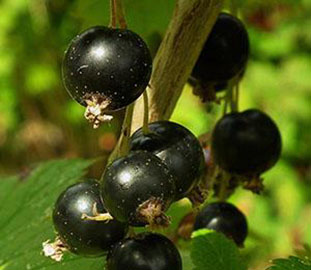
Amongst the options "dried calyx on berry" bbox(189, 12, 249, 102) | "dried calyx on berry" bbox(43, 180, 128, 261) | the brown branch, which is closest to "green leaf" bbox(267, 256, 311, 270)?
"dried calyx on berry" bbox(43, 180, 128, 261)

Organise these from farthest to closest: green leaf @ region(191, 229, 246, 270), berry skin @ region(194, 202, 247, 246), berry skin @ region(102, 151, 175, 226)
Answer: berry skin @ region(194, 202, 247, 246) → green leaf @ region(191, 229, 246, 270) → berry skin @ region(102, 151, 175, 226)

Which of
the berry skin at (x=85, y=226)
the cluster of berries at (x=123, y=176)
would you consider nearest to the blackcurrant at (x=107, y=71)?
the cluster of berries at (x=123, y=176)

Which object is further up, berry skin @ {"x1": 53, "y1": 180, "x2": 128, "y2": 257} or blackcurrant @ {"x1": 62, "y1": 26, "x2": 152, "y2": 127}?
blackcurrant @ {"x1": 62, "y1": 26, "x2": 152, "y2": 127}

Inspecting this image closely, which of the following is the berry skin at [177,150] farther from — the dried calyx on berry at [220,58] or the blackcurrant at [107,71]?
the dried calyx on berry at [220,58]

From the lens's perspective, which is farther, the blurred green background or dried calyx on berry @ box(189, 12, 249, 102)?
the blurred green background

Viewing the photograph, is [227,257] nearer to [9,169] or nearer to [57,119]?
[57,119]

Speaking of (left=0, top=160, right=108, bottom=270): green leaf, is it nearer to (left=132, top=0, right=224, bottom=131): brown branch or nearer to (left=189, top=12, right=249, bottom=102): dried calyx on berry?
(left=132, top=0, right=224, bottom=131): brown branch
